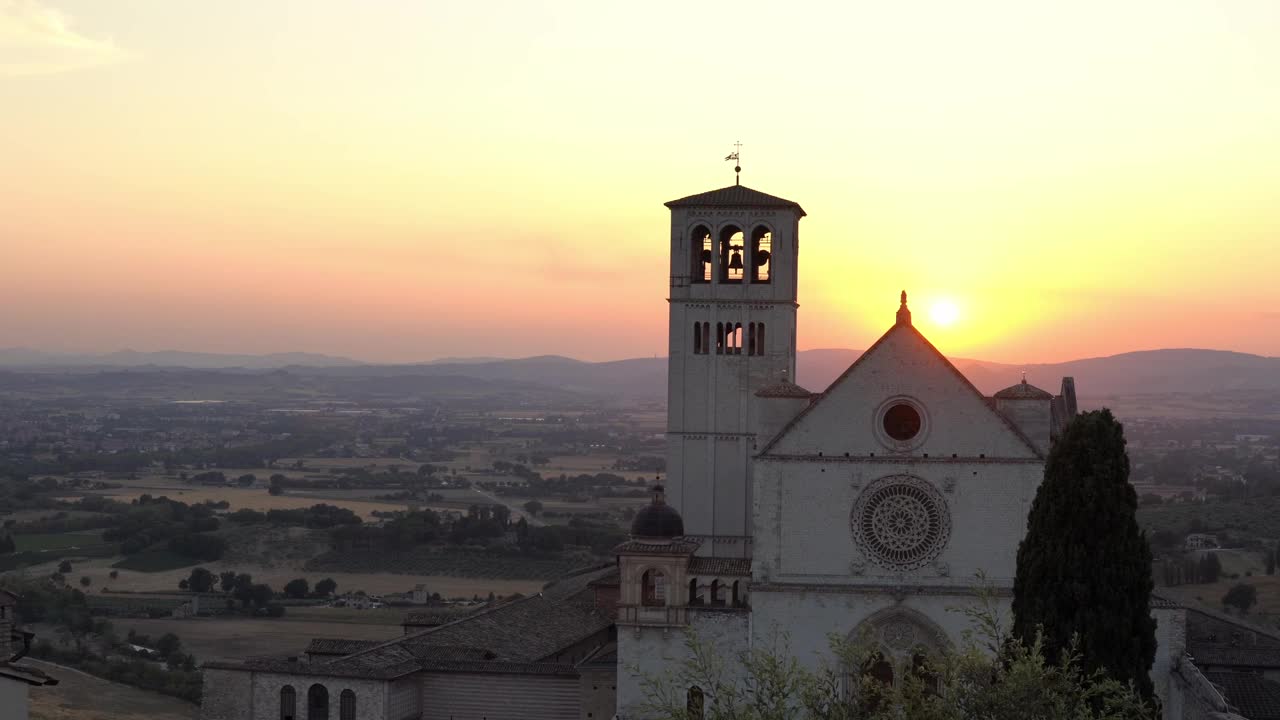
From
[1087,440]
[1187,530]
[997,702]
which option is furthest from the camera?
[1187,530]

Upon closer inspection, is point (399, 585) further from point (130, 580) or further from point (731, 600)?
point (731, 600)

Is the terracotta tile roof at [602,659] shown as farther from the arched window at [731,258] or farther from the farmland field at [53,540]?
the farmland field at [53,540]

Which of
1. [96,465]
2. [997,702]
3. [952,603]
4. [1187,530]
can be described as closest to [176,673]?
[952,603]

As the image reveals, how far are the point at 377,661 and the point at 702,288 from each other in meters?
13.6

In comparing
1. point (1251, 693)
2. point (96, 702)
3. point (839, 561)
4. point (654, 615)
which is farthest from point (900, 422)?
point (96, 702)

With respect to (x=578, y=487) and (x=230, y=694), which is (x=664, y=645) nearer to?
(x=230, y=694)

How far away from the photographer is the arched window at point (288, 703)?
122ft

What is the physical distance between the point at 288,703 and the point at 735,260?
1711cm

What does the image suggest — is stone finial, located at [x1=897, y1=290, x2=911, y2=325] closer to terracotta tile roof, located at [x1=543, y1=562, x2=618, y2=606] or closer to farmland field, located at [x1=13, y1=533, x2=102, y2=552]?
terracotta tile roof, located at [x1=543, y1=562, x2=618, y2=606]

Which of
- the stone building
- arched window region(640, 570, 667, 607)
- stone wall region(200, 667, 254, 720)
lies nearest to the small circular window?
arched window region(640, 570, 667, 607)

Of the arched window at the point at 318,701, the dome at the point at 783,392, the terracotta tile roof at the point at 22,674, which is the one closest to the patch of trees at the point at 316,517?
the arched window at the point at 318,701

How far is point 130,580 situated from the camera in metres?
89.4

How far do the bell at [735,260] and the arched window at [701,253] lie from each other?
611mm

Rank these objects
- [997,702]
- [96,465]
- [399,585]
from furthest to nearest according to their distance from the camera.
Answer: [96,465]
[399,585]
[997,702]
